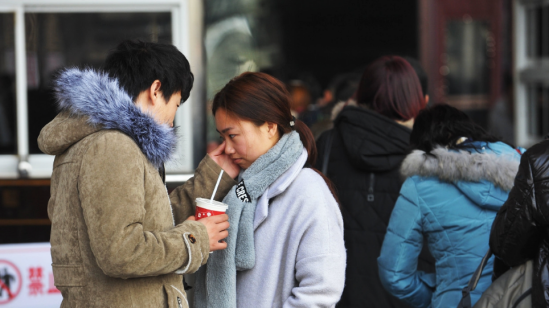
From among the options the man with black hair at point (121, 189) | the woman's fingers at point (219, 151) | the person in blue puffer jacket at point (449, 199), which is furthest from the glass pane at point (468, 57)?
the man with black hair at point (121, 189)

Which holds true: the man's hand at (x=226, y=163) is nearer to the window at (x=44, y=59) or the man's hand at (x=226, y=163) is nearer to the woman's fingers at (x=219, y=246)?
the woman's fingers at (x=219, y=246)

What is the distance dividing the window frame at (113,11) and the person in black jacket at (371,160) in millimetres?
1266

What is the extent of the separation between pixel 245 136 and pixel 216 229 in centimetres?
37

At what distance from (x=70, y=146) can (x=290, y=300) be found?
0.86 metres

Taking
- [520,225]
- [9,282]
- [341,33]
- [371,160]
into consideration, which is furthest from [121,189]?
[341,33]

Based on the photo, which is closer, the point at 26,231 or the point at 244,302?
the point at 244,302

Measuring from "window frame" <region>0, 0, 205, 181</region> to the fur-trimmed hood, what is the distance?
206 cm

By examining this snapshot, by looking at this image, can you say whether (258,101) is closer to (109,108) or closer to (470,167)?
(109,108)

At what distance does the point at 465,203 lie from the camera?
7.27 ft

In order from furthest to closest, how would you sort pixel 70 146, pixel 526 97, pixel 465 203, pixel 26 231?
pixel 526 97 < pixel 26 231 < pixel 465 203 < pixel 70 146

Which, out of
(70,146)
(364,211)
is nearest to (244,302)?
(70,146)

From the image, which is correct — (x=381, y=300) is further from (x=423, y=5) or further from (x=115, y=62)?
(x=423, y=5)

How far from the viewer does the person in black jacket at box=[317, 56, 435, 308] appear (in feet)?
9.23

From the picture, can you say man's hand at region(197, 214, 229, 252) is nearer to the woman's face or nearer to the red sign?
the woman's face
